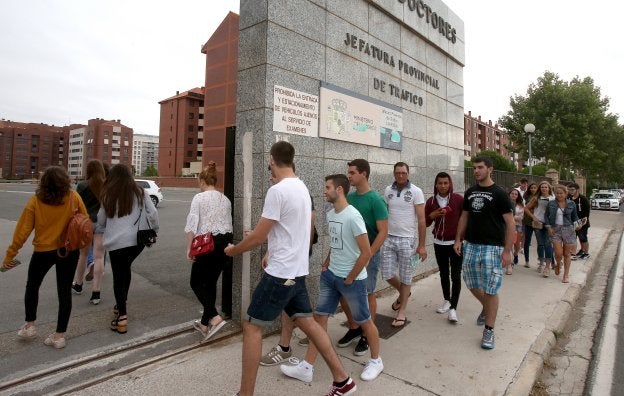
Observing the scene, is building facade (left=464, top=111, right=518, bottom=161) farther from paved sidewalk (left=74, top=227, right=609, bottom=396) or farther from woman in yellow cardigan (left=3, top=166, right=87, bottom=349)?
woman in yellow cardigan (left=3, top=166, right=87, bottom=349)

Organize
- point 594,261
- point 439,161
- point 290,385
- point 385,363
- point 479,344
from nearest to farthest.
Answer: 1. point 290,385
2. point 385,363
3. point 479,344
4. point 439,161
5. point 594,261

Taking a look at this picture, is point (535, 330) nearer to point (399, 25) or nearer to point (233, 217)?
point (233, 217)

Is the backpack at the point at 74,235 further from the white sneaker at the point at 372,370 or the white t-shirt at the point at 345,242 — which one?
the white sneaker at the point at 372,370

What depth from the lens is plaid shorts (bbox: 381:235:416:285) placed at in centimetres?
436

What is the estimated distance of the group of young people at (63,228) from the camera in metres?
3.46

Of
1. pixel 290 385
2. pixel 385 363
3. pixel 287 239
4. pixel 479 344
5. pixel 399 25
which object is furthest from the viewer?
pixel 399 25

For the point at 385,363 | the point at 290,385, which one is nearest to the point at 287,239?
the point at 290,385

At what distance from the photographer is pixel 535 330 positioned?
4.23m

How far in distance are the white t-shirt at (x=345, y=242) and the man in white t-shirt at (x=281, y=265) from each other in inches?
19.2

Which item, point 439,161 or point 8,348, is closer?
point 8,348

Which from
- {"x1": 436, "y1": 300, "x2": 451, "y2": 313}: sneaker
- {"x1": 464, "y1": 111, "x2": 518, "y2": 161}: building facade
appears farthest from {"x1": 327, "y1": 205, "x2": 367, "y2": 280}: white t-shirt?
{"x1": 464, "y1": 111, "x2": 518, "y2": 161}: building facade

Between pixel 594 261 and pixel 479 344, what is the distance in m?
6.98

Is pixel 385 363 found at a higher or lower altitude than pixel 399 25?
lower

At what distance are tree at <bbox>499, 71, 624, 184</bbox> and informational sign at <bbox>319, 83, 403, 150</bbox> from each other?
21.6 metres
